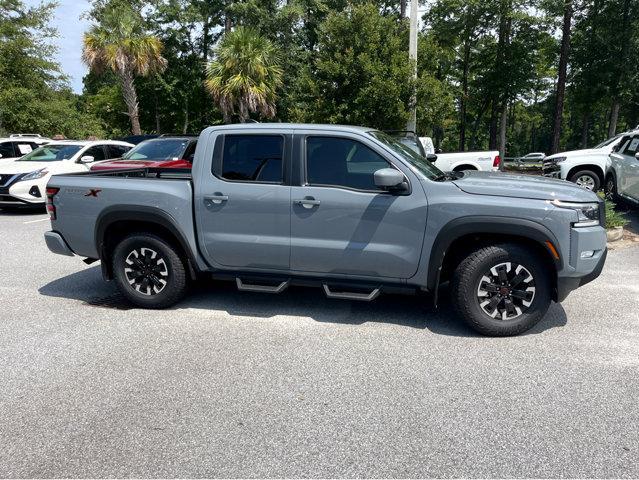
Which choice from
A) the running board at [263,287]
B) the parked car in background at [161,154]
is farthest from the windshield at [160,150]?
the running board at [263,287]

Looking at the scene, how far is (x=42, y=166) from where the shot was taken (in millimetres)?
11117

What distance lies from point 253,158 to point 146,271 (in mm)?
1621

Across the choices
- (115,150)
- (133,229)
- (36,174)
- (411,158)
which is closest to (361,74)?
(115,150)

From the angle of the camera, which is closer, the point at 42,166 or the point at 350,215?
the point at 350,215

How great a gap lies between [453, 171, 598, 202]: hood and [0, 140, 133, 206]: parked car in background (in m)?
9.38

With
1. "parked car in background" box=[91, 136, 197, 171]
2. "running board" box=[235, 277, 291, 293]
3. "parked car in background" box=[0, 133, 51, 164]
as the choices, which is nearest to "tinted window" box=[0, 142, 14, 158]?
"parked car in background" box=[0, 133, 51, 164]

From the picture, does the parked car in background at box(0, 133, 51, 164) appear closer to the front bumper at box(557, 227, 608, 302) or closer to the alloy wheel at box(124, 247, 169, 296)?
the alloy wheel at box(124, 247, 169, 296)

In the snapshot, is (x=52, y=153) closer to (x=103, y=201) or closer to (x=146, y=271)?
(x=103, y=201)

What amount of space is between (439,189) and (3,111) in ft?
72.7

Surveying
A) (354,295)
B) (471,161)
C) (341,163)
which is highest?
(341,163)

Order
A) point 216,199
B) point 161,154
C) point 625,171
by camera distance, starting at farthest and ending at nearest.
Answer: point 161,154 < point 625,171 < point 216,199

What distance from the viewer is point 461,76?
3278 cm

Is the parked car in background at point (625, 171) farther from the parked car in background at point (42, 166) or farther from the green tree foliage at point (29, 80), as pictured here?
the green tree foliage at point (29, 80)

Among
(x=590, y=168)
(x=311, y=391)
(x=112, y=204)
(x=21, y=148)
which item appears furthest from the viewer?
(x=21, y=148)
